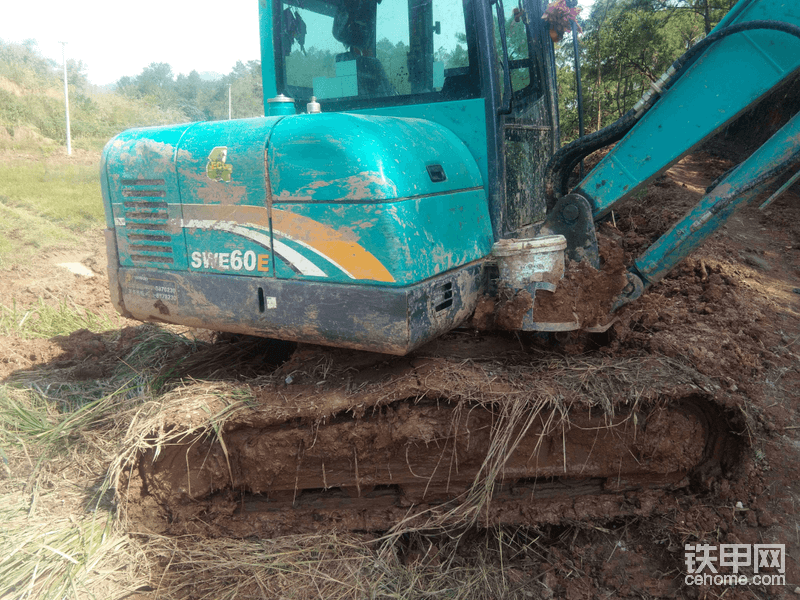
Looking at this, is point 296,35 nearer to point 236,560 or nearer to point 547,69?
point 547,69

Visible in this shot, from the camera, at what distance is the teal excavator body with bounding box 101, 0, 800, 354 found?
238 cm

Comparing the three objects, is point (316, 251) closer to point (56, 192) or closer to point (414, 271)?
point (414, 271)

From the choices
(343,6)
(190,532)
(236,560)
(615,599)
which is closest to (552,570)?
(615,599)

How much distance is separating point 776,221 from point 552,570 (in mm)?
4240

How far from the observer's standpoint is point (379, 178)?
2.29 meters

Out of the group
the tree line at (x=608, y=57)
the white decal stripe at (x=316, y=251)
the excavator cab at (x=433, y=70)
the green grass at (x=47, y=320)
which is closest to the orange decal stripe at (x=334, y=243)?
the white decal stripe at (x=316, y=251)

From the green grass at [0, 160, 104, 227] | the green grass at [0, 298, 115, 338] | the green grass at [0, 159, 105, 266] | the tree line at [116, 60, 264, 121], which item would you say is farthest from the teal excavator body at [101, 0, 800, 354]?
the tree line at [116, 60, 264, 121]

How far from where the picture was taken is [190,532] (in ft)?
9.04

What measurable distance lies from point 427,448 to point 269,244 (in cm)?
114

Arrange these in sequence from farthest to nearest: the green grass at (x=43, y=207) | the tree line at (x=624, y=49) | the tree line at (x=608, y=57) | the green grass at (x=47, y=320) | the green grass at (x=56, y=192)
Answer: the green grass at (x=56, y=192) < the green grass at (x=43, y=207) < the tree line at (x=624, y=49) < the tree line at (x=608, y=57) < the green grass at (x=47, y=320)

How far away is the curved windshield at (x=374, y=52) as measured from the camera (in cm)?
276

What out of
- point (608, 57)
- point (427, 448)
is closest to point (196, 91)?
point (608, 57)

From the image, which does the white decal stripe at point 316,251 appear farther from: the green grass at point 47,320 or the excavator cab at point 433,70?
the green grass at point 47,320

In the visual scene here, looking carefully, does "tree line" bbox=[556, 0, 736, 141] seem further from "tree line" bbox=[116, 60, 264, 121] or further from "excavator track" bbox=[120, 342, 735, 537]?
"tree line" bbox=[116, 60, 264, 121]
